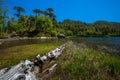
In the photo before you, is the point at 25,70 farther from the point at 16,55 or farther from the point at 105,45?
the point at 105,45

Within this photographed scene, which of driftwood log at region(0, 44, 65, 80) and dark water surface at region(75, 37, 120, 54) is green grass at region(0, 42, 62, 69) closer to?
driftwood log at region(0, 44, 65, 80)

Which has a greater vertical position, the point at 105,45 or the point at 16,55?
the point at 105,45

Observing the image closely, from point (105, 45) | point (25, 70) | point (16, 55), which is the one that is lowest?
point (16, 55)

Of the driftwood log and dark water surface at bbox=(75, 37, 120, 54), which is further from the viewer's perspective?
dark water surface at bbox=(75, 37, 120, 54)

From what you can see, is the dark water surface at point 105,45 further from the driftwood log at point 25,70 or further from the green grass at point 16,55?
the driftwood log at point 25,70

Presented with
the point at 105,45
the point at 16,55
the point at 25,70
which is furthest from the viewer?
the point at 105,45

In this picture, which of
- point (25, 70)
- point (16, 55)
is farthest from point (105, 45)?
point (25, 70)

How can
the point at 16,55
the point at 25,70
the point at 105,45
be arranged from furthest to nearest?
1. the point at 105,45
2. the point at 16,55
3. the point at 25,70

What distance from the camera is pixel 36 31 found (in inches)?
3947

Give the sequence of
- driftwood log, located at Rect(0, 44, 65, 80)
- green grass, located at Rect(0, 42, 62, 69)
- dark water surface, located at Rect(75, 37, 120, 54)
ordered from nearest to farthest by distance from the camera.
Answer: driftwood log, located at Rect(0, 44, 65, 80) → green grass, located at Rect(0, 42, 62, 69) → dark water surface, located at Rect(75, 37, 120, 54)

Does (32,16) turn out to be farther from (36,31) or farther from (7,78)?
(7,78)

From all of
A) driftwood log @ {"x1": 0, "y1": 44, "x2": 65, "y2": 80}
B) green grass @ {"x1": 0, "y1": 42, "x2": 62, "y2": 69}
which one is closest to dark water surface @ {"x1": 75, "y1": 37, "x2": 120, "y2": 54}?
green grass @ {"x1": 0, "y1": 42, "x2": 62, "y2": 69}

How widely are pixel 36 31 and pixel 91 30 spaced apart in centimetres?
10817

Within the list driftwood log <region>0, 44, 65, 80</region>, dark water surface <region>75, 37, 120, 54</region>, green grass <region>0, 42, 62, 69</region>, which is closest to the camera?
driftwood log <region>0, 44, 65, 80</region>
